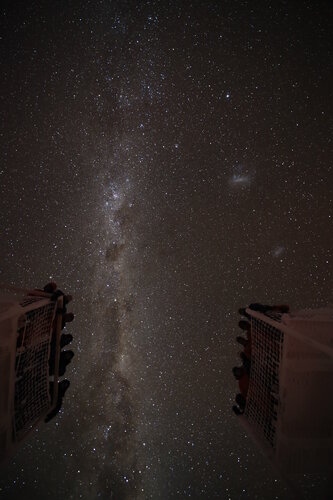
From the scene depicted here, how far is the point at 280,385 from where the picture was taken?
3.02m

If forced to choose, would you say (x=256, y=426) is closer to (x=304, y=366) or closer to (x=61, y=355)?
(x=304, y=366)

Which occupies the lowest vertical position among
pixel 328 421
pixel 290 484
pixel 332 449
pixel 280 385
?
pixel 290 484

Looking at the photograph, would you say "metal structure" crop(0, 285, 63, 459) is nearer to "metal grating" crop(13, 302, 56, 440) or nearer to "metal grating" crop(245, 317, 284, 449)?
"metal grating" crop(13, 302, 56, 440)

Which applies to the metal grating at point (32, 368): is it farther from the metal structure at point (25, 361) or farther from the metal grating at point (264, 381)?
the metal grating at point (264, 381)

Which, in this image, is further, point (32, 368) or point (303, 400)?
point (32, 368)

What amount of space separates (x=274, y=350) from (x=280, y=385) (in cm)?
40

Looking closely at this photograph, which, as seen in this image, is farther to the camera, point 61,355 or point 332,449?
point 61,355

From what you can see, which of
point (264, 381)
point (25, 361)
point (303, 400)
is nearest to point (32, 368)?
point (25, 361)

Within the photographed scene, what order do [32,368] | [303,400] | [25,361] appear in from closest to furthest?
[303,400] < [25,361] < [32,368]

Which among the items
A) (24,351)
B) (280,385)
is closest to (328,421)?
(280,385)

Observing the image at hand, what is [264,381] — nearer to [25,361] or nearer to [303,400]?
[303,400]

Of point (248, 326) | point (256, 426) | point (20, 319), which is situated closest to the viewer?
point (20, 319)

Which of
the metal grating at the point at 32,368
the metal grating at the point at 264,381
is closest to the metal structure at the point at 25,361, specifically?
the metal grating at the point at 32,368

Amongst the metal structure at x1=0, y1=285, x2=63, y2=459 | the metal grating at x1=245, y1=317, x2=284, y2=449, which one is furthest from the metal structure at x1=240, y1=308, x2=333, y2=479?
the metal structure at x1=0, y1=285, x2=63, y2=459
